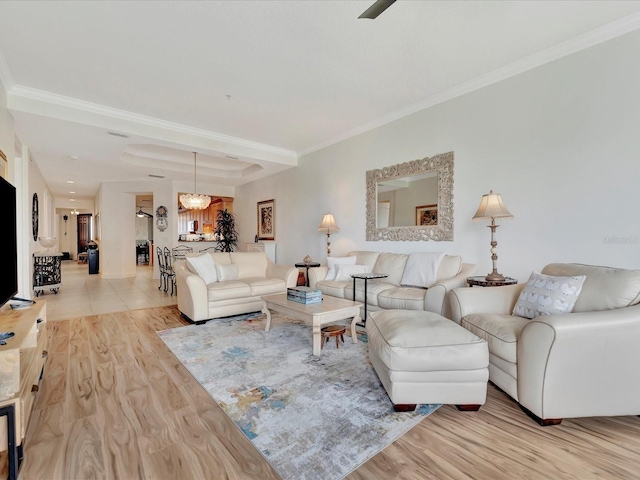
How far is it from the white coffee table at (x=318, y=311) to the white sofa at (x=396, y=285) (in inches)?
23.8

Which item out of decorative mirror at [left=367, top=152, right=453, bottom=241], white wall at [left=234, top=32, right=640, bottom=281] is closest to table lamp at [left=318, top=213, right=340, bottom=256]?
decorative mirror at [left=367, top=152, right=453, bottom=241]

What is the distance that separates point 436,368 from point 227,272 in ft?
11.4

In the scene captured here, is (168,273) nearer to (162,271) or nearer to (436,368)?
(162,271)

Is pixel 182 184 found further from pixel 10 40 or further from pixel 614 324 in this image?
pixel 614 324

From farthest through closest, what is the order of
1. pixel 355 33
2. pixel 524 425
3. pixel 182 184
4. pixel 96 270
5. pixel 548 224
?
pixel 96 270, pixel 182 184, pixel 548 224, pixel 355 33, pixel 524 425

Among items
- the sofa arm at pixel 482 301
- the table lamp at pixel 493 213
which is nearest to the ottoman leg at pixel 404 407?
the sofa arm at pixel 482 301

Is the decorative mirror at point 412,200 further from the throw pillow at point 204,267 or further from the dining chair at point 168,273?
the dining chair at point 168,273

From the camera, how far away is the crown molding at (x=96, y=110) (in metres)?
3.54

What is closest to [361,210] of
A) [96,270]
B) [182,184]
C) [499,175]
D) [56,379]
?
[499,175]

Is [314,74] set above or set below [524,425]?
above

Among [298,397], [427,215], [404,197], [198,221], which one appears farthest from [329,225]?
[198,221]

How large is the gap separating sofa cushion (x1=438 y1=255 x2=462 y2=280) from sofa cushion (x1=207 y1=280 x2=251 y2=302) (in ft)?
8.50

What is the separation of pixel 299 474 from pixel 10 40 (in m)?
4.12

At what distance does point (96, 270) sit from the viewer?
9.88 metres
